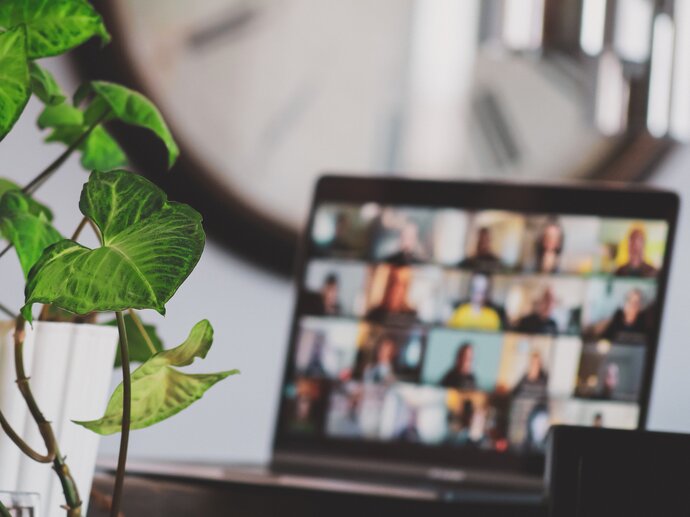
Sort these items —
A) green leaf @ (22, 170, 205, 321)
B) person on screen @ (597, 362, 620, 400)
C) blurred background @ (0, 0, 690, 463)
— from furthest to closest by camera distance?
blurred background @ (0, 0, 690, 463), person on screen @ (597, 362, 620, 400), green leaf @ (22, 170, 205, 321)

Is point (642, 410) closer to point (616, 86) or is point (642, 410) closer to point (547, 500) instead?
point (616, 86)

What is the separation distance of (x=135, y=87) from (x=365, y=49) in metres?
0.32

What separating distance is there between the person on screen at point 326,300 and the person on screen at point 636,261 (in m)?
0.25

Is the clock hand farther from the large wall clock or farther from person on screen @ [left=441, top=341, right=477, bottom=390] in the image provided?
person on screen @ [left=441, top=341, right=477, bottom=390]

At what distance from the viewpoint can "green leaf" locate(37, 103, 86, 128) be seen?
1.73 ft

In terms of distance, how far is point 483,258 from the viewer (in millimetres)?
869

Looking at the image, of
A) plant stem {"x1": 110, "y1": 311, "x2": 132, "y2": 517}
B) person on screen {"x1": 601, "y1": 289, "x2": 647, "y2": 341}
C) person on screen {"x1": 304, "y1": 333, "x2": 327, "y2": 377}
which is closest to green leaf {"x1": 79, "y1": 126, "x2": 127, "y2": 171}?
plant stem {"x1": 110, "y1": 311, "x2": 132, "y2": 517}

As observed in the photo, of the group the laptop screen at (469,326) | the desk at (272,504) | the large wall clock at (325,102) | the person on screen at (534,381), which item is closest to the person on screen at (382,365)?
the laptop screen at (469,326)

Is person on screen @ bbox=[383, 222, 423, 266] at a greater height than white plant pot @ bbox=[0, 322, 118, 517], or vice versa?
person on screen @ bbox=[383, 222, 423, 266]

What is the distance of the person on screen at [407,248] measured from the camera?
2.90 feet

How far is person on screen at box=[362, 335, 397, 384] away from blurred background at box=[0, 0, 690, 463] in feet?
1.54

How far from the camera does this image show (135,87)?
1.26 m

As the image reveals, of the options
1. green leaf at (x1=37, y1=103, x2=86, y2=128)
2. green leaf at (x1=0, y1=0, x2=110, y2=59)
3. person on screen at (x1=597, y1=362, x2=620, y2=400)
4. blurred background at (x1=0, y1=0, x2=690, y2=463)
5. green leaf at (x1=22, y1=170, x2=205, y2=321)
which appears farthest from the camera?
blurred background at (x1=0, y1=0, x2=690, y2=463)

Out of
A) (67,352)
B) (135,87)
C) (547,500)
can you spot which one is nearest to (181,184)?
(135,87)
